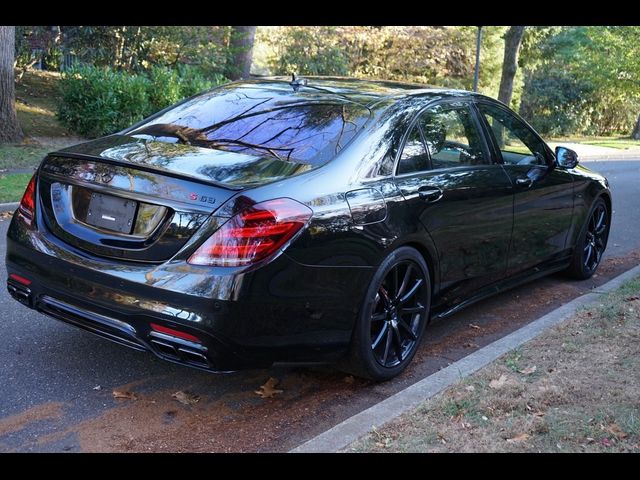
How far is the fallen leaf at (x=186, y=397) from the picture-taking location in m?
3.93

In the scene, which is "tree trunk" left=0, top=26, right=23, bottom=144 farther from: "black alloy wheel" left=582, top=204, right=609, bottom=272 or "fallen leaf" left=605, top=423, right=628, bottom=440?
"fallen leaf" left=605, top=423, right=628, bottom=440

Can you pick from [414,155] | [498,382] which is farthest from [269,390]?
[414,155]

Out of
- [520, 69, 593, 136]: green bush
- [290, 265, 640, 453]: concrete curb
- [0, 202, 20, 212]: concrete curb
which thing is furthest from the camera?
[520, 69, 593, 136]: green bush

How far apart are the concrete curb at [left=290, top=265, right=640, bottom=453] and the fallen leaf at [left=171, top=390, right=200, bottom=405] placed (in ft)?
2.97

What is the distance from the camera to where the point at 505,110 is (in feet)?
18.6

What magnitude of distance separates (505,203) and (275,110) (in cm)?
183

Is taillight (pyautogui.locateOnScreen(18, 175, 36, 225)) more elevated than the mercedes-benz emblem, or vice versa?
the mercedes-benz emblem

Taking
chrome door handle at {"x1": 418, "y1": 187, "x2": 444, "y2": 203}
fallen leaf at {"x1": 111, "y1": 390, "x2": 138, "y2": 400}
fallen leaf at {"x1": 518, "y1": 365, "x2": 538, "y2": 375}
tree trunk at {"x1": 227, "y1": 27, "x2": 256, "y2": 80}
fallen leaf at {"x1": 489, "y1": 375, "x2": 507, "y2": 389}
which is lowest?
fallen leaf at {"x1": 111, "y1": 390, "x2": 138, "y2": 400}

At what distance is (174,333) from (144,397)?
2.48 feet

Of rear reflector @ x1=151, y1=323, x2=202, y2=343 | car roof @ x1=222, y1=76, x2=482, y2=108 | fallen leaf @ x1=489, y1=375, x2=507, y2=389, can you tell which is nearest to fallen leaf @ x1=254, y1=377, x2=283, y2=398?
rear reflector @ x1=151, y1=323, x2=202, y2=343

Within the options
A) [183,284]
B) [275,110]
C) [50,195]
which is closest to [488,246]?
[275,110]

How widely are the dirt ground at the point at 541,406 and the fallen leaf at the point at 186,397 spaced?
1.14 metres

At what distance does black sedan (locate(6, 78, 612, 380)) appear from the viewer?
11.0 feet

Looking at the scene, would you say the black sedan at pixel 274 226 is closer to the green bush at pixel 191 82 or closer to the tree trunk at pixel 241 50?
the green bush at pixel 191 82
